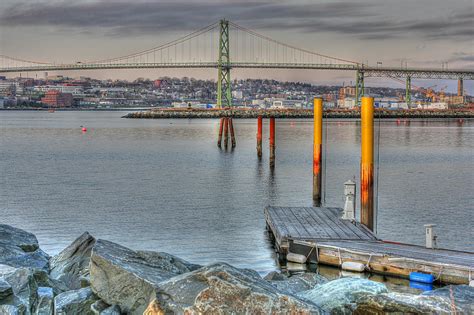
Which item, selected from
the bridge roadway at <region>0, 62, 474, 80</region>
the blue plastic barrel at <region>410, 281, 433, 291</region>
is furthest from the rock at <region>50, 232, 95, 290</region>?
the bridge roadway at <region>0, 62, 474, 80</region>

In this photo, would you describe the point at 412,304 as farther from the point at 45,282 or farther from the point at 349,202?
the point at 349,202

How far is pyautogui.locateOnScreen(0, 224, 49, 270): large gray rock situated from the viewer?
9508 mm

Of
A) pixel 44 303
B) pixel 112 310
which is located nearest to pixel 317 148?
pixel 44 303

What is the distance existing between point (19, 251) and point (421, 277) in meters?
5.58

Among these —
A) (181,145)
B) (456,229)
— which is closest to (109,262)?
(456,229)

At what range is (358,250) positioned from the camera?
11789mm

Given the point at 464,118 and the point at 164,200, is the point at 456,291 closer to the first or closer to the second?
the point at 164,200

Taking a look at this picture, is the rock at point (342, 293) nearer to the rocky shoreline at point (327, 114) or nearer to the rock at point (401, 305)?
the rock at point (401, 305)

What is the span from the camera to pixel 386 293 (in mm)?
7387

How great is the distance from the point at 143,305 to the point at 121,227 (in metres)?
10.6

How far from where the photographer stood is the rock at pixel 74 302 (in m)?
7.32

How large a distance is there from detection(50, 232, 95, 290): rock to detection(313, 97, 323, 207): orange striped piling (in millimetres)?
10699

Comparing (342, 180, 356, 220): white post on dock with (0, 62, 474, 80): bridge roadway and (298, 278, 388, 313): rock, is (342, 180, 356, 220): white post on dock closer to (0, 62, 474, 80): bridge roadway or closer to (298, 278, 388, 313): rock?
(298, 278, 388, 313): rock

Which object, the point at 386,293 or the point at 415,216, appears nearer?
the point at 386,293
